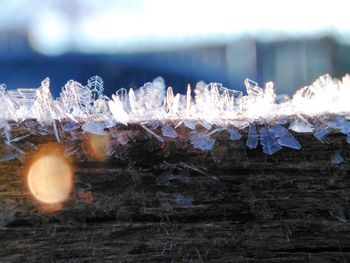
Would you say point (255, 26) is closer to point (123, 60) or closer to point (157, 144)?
point (123, 60)

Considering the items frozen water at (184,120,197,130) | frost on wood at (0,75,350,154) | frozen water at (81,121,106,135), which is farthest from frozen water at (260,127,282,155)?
frozen water at (81,121,106,135)

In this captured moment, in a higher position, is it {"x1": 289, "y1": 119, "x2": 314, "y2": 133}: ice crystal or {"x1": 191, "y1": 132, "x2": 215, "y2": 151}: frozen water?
{"x1": 289, "y1": 119, "x2": 314, "y2": 133}: ice crystal

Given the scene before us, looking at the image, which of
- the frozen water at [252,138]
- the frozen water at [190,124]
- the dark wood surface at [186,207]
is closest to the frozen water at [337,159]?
the dark wood surface at [186,207]

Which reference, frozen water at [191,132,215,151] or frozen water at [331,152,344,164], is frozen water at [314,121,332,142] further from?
frozen water at [191,132,215,151]

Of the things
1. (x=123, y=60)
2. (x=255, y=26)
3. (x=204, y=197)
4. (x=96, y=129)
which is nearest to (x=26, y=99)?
(x=96, y=129)

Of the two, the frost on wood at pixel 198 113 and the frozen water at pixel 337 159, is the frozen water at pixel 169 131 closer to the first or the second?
the frost on wood at pixel 198 113

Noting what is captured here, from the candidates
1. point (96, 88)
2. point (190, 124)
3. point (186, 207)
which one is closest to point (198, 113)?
point (190, 124)

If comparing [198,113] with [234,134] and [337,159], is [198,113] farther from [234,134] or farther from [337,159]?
[337,159]

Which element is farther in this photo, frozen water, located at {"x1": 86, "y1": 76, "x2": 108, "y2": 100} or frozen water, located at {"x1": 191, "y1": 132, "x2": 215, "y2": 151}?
frozen water, located at {"x1": 86, "y1": 76, "x2": 108, "y2": 100}
